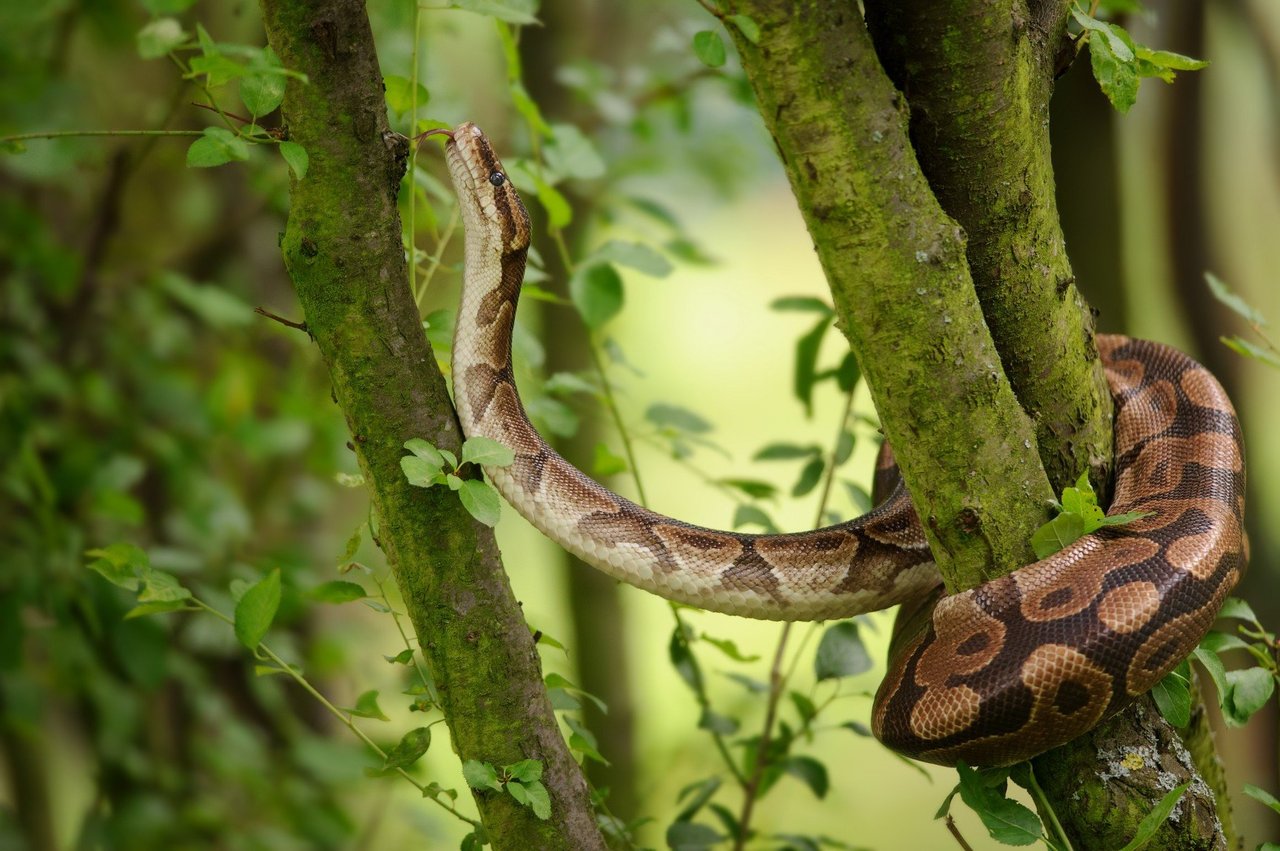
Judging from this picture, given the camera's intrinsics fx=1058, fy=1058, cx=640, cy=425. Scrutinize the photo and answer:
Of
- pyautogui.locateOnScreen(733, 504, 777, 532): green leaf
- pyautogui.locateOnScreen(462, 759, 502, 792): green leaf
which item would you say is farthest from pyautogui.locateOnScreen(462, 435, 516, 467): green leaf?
pyautogui.locateOnScreen(733, 504, 777, 532): green leaf

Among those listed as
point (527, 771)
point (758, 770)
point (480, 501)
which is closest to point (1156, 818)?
point (527, 771)

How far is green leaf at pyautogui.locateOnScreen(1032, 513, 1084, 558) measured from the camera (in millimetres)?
1513

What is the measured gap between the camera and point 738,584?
6.89 ft

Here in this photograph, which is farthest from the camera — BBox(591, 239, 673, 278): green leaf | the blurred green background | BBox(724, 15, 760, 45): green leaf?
the blurred green background

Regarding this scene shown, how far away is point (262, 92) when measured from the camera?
141 centimetres

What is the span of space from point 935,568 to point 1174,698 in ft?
1.81

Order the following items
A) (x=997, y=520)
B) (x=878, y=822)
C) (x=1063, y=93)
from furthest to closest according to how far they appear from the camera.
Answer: (x=878, y=822)
(x=1063, y=93)
(x=997, y=520)

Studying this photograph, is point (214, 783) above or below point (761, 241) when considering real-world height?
below

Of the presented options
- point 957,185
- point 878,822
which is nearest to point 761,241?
point 878,822

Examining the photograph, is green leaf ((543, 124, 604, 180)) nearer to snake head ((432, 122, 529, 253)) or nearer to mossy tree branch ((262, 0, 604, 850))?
snake head ((432, 122, 529, 253))

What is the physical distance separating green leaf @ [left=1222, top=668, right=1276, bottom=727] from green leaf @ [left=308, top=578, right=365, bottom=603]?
1385 millimetres

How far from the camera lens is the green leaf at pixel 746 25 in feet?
4.31

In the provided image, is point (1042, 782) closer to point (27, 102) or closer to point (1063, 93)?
point (1063, 93)

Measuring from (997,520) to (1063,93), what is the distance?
218 cm
